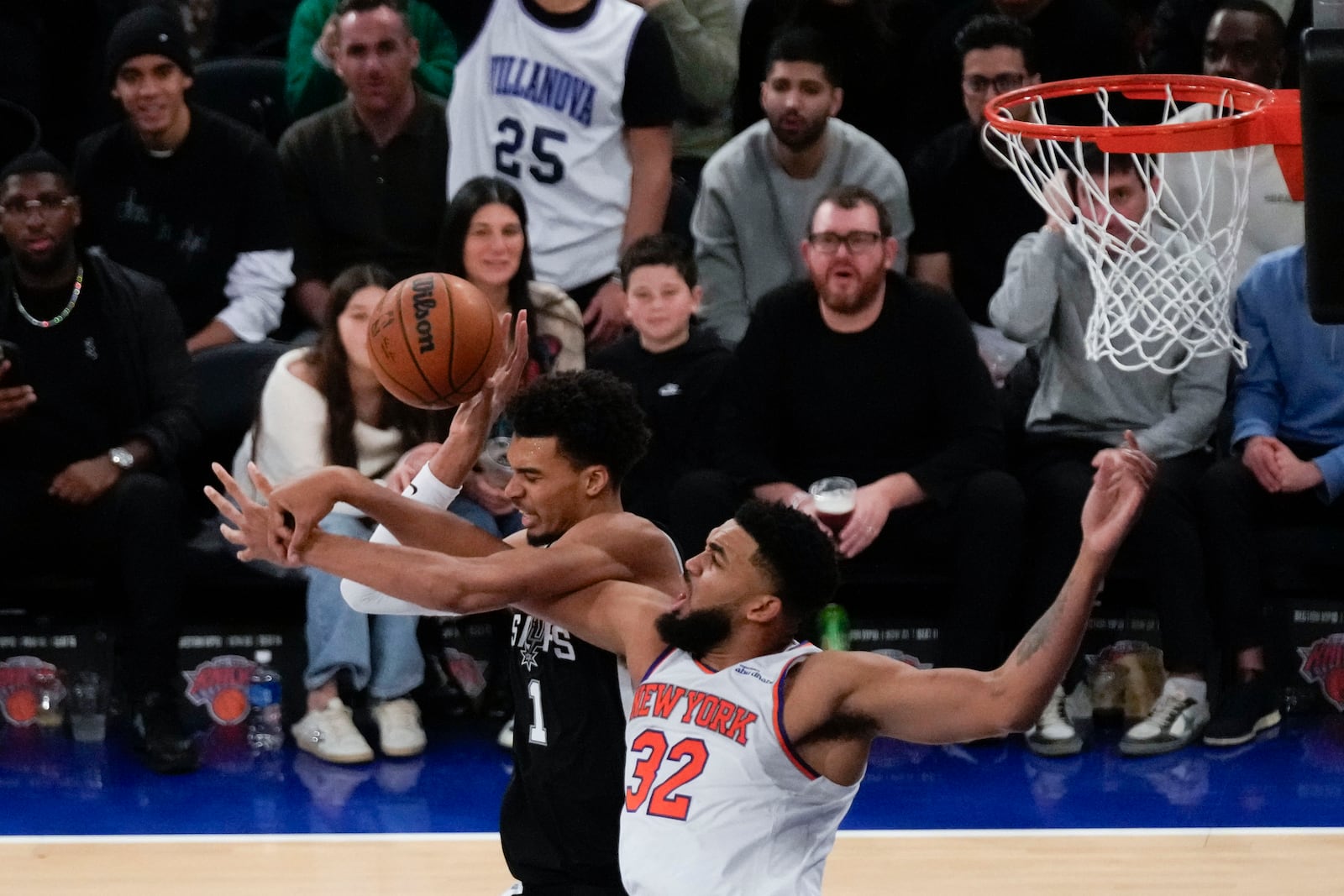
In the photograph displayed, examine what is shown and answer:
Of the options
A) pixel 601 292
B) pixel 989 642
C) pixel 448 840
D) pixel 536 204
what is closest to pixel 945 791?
pixel 989 642

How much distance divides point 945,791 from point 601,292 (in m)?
2.27

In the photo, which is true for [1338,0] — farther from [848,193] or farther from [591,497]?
[848,193]

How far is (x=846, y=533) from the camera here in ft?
21.4

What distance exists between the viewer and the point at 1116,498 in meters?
3.30

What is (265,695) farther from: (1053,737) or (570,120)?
(1053,737)

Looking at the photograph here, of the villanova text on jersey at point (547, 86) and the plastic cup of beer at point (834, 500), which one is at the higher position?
the villanova text on jersey at point (547, 86)

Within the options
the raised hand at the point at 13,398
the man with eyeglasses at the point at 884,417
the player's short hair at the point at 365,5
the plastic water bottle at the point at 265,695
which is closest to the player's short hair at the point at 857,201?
the man with eyeglasses at the point at 884,417

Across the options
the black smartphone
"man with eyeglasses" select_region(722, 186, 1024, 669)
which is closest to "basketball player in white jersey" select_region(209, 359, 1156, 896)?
"man with eyeglasses" select_region(722, 186, 1024, 669)

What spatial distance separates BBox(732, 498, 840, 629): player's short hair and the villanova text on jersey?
3884 mm

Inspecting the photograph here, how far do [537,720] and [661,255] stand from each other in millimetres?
2900

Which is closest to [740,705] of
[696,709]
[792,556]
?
[696,709]

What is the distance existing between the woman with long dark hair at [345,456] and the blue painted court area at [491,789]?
0.45ft

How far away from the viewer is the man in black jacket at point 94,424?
6570mm

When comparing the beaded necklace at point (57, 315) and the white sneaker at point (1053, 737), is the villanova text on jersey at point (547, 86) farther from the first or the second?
the white sneaker at point (1053, 737)
